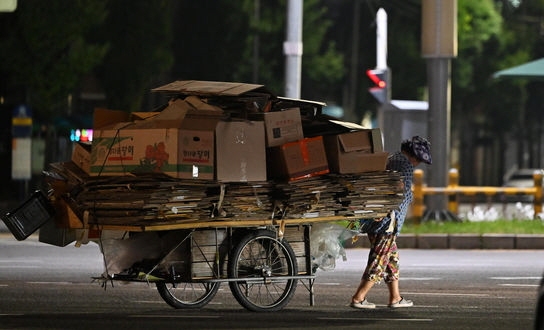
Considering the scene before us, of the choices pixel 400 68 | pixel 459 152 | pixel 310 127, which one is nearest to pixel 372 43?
pixel 400 68

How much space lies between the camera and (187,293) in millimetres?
13977

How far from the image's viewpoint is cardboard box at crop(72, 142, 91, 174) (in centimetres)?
1339

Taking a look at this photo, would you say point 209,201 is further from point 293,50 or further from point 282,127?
point 293,50

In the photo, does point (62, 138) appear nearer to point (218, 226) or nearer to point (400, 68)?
point (400, 68)

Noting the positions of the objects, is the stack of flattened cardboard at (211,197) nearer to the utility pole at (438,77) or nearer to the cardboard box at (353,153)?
the cardboard box at (353,153)

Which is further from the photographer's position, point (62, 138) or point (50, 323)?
point (62, 138)

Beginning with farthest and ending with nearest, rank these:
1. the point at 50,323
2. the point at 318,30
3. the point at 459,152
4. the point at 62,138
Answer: the point at 459,152
the point at 318,30
the point at 62,138
the point at 50,323

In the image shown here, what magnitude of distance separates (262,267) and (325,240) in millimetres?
827

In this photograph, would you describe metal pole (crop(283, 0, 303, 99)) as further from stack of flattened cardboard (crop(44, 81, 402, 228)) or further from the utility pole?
stack of flattened cardboard (crop(44, 81, 402, 228))

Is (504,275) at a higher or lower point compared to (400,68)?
lower

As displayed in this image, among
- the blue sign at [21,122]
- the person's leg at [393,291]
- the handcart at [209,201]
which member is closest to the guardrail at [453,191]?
the person's leg at [393,291]

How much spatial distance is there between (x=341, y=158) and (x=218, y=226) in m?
1.24

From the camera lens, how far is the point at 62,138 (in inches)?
1932

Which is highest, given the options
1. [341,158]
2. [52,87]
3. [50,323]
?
[52,87]
